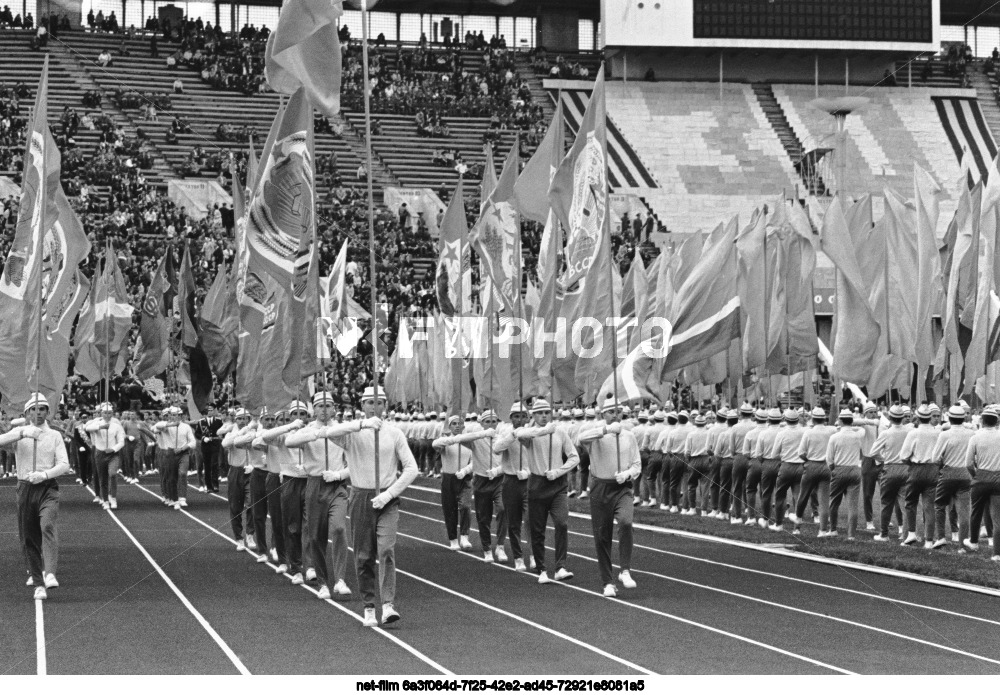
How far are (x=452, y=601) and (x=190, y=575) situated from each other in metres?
3.74

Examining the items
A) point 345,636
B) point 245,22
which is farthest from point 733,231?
point 245,22

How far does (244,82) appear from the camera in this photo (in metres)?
60.8

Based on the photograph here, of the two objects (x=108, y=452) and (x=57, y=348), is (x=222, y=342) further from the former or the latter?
(x=108, y=452)

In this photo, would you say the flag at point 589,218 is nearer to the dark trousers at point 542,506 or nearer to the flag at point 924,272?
the dark trousers at point 542,506

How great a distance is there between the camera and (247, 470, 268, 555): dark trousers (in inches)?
760

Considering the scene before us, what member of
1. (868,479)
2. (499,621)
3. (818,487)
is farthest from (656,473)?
(499,621)

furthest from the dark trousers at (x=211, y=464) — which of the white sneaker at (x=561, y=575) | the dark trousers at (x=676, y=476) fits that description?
the white sneaker at (x=561, y=575)

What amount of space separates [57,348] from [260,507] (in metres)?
7.92

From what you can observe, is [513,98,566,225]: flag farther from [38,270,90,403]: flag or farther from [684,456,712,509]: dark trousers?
[38,270,90,403]: flag

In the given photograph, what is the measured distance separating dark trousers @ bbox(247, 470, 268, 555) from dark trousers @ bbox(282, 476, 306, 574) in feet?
6.71

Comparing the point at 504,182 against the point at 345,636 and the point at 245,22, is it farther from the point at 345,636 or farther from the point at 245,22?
the point at 245,22

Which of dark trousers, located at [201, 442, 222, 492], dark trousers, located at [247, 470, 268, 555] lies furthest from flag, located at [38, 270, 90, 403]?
dark trousers, located at [201, 442, 222, 492]

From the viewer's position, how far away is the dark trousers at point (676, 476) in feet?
91.1

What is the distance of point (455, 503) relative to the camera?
21.4 meters
